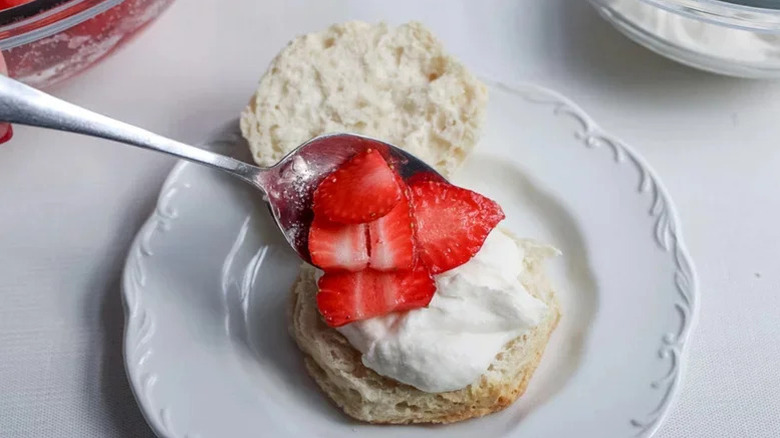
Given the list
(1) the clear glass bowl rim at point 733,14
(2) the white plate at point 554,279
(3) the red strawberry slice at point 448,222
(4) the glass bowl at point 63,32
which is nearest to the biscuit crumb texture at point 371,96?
Result: (2) the white plate at point 554,279

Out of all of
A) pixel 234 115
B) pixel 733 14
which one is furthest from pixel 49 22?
pixel 733 14

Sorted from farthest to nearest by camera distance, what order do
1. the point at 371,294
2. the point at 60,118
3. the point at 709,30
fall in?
the point at 709,30
the point at 371,294
the point at 60,118

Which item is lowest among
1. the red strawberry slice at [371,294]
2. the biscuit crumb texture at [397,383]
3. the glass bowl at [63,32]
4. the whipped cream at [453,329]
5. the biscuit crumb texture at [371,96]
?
the biscuit crumb texture at [397,383]

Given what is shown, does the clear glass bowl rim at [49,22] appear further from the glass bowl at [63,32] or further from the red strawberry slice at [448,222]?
the red strawberry slice at [448,222]

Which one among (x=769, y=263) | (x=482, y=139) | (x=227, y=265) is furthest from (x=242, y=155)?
(x=769, y=263)

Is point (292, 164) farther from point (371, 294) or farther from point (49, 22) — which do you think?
point (49, 22)

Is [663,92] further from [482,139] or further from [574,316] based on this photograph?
[574,316]
